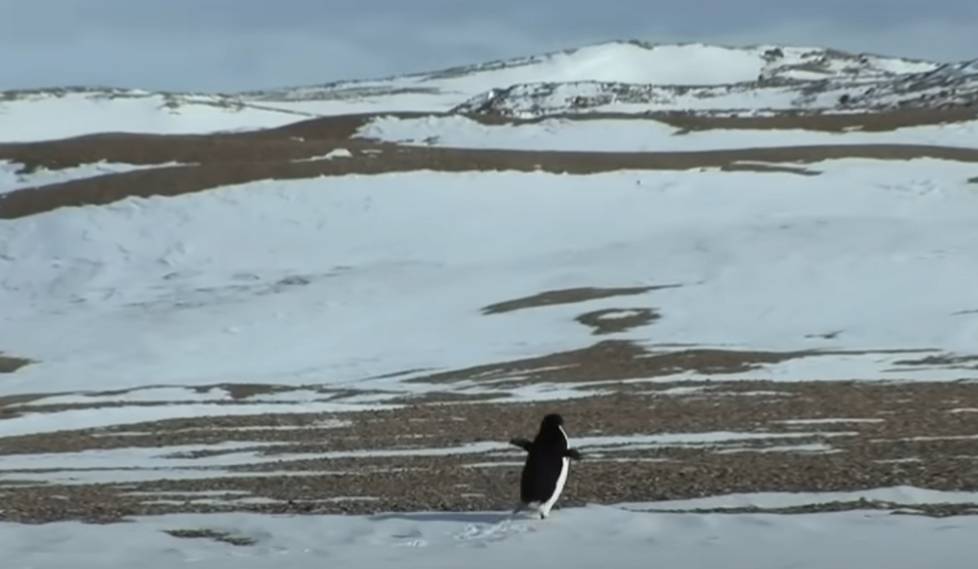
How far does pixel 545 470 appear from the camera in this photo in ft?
56.6

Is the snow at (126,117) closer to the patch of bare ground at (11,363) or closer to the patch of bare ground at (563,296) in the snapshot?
the patch of bare ground at (11,363)

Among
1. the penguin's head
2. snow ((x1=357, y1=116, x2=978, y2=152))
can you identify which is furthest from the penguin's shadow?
snow ((x1=357, y1=116, x2=978, y2=152))

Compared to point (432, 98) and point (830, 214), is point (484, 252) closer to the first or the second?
point (830, 214)

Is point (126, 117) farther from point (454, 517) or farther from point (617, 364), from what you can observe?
point (454, 517)

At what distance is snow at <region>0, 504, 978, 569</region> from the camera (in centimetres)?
1441

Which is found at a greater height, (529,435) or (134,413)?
(134,413)

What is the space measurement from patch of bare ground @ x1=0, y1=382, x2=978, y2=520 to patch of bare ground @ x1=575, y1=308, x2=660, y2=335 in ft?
24.8

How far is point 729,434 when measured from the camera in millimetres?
27016

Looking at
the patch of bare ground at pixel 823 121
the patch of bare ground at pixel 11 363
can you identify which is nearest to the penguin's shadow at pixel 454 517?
the patch of bare ground at pixel 11 363

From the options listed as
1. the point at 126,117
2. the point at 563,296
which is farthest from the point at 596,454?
the point at 126,117

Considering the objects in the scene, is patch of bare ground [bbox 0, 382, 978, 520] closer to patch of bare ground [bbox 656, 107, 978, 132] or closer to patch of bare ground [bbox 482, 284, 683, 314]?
patch of bare ground [bbox 482, 284, 683, 314]

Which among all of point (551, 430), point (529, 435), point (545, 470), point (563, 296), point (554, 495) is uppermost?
point (563, 296)

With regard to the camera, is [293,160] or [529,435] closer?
[529,435]

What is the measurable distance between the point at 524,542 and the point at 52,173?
5718 cm
